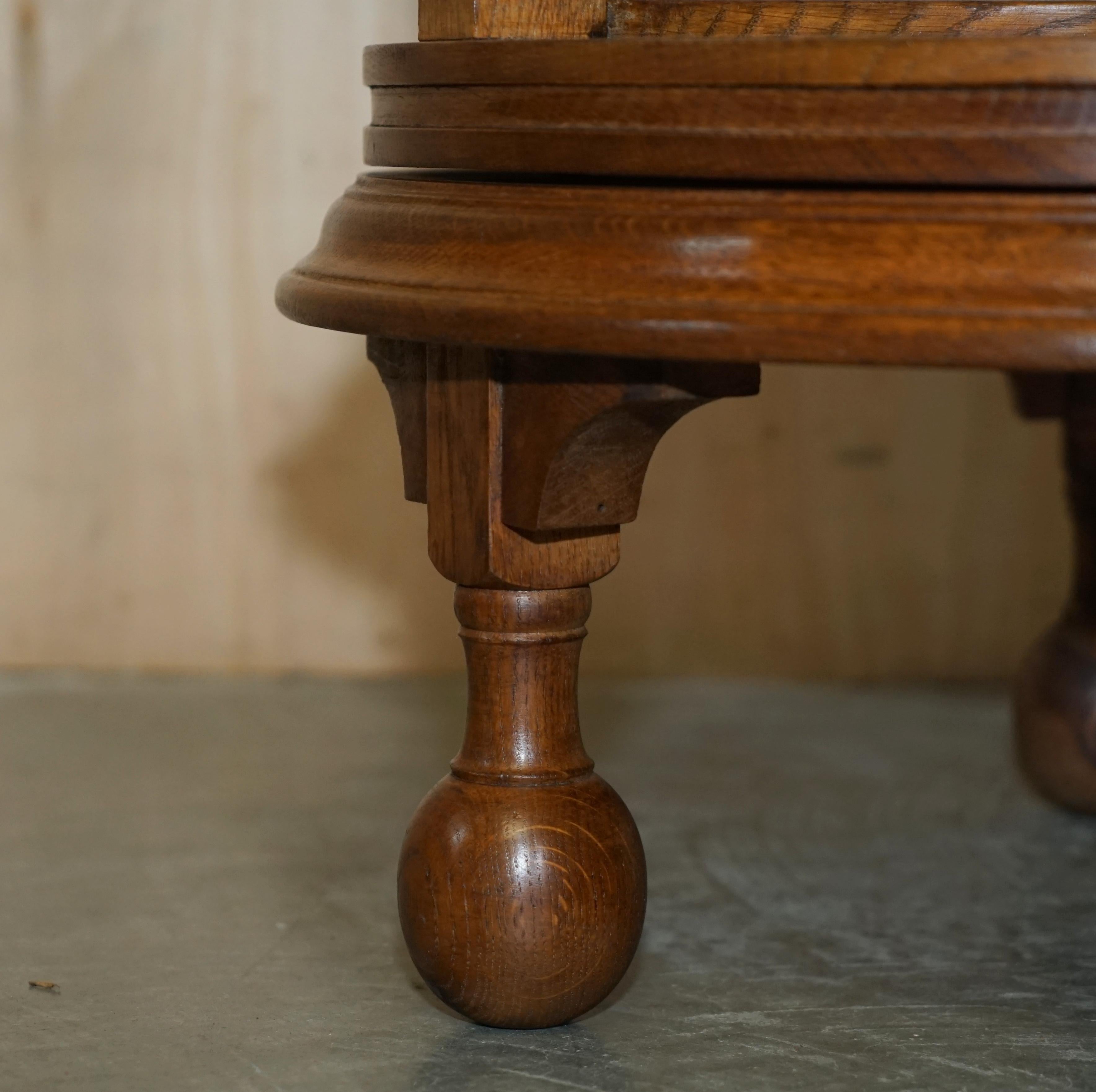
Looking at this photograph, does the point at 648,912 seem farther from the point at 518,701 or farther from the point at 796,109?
the point at 796,109

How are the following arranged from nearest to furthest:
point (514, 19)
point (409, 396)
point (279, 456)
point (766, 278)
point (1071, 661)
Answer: point (766, 278)
point (514, 19)
point (409, 396)
point (1071, 661)
point (279, 456)

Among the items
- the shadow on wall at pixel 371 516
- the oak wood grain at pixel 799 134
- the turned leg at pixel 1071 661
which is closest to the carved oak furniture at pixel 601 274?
the oak wood grain at pixel 799 134

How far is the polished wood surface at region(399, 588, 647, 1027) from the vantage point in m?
0.90

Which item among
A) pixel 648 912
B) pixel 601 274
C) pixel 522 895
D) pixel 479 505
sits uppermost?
pixel 601 274

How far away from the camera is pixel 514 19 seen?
0.84 metres

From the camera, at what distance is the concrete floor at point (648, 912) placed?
3.19 ft

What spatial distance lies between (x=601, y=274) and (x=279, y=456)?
47.2 inches

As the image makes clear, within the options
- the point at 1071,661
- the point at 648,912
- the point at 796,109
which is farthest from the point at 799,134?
the point at 1071,661

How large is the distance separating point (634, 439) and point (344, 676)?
3.69 feet

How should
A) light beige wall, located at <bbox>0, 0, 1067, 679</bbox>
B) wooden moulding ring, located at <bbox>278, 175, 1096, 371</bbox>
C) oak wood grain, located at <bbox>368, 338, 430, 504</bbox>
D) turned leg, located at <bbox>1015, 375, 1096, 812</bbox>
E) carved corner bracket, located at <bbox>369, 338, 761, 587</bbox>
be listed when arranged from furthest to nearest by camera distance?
light beige wall, located at <bbox>0, 0, 1067, 679</bbox> → turned leg, located at <bbox>1015, 375, 1096, 812</bbox> → oak wood grain, located at <bbox>368, 338, 430, 504</bbox> → carved corner bracket, located at <bbox>369, 338, 761, 587</bbox> → wooden moulding ring, located at <bbox>278, 175, 1096, 371</bbox>

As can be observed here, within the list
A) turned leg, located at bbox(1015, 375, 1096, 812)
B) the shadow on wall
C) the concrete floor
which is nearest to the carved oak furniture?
the concrete floor

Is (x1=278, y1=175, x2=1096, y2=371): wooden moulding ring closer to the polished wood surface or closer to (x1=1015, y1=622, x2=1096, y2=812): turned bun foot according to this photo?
the polished wood surface

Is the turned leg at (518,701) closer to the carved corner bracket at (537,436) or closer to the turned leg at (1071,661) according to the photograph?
the carved corner bracket at (537,436)

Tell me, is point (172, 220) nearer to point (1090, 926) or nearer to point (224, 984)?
point (224, 984)
